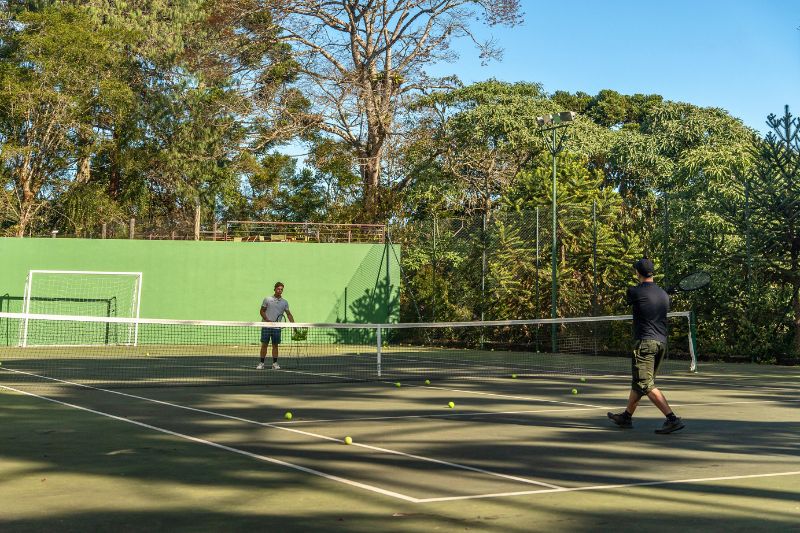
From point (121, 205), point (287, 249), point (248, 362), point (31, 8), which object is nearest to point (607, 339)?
point (248, 362)

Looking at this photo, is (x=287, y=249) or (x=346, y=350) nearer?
(x=346, y=350)

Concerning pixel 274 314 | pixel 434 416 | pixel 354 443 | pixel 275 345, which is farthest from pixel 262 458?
pixel 274 314

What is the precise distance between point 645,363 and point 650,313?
51cm

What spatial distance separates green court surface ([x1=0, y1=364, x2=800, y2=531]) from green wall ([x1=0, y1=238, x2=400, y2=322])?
15.9 meters

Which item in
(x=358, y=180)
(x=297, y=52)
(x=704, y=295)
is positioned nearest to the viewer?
(x=704, y=295)

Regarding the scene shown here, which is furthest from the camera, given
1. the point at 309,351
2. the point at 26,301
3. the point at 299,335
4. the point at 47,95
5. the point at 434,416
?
the point at 47,95

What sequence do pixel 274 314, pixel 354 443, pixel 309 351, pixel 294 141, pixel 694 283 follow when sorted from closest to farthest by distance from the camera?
pixel 354 443 → pixel 694 283 → pixel 274 314 → pixel 309 351 → pixel 294 141

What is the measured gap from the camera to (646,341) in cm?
955

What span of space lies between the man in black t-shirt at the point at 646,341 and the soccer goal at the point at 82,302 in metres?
19.5

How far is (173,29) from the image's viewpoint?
138 ft

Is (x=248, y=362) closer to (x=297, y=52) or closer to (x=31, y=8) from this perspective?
(x=297, y=52)

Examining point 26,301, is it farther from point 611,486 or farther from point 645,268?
point 611,486

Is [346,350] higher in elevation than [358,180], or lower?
lower

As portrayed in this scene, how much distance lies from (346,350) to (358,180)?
68.3 ft
